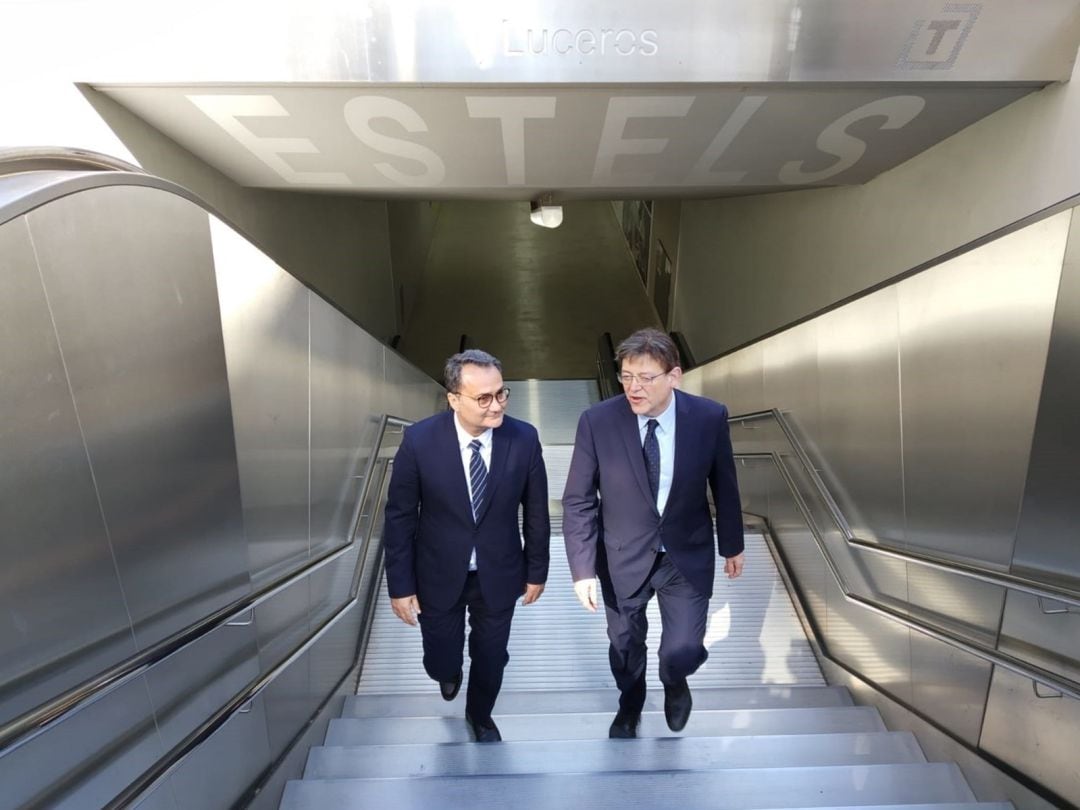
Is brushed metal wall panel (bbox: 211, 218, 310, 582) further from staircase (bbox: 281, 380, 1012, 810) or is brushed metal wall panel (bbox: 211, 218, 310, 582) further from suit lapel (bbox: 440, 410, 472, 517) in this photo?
staircase (bbox: 281, 380, 1012, 810)

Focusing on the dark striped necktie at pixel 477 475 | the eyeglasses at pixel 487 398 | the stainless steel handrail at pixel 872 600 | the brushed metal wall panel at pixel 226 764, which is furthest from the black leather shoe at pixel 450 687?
the stainless steel handrail at pixel 872 600

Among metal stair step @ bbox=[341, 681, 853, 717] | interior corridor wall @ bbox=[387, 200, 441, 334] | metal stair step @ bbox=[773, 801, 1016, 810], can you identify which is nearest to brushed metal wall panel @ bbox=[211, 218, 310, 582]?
metal stair step @ bbox=[341, 681, 853, 717]

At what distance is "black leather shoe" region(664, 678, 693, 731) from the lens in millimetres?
2508

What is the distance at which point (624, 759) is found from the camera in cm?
245

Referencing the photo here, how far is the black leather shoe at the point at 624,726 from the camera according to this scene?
8.57 feet

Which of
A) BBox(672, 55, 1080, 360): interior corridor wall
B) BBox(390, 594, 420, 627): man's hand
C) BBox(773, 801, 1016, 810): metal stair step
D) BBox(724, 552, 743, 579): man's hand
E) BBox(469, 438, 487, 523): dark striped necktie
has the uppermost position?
BBox(672, 55, 1080, 360): interior corridor wall

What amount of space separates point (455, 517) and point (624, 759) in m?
1.13

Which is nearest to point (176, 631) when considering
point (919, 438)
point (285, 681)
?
point (285, 681)

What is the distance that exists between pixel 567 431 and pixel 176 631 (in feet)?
22.4

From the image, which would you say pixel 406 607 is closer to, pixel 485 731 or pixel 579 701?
pixel 485 731

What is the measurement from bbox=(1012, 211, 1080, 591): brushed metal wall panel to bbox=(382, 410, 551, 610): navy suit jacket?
155 centimetres

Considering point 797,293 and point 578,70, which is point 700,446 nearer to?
point 578,70

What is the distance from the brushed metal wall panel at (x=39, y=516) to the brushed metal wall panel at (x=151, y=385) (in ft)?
0.18

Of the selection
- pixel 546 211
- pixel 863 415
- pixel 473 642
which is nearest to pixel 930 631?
pixel 863 415
